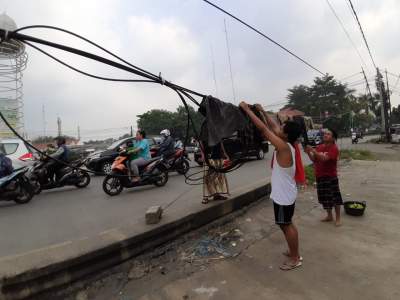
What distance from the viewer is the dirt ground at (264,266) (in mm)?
2799

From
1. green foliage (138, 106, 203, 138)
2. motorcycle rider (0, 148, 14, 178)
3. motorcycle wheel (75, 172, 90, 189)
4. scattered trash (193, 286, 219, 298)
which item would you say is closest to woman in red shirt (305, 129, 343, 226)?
scattered trash (193, 286, 219, 298)

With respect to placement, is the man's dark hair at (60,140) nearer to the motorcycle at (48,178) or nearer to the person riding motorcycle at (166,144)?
the motorcycle at (48,178)

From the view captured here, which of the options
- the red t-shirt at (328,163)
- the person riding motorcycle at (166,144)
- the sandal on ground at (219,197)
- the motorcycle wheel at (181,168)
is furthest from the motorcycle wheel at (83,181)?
the red t-shirt at (328,163)

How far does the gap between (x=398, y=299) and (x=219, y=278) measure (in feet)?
5.34

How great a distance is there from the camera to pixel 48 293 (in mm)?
2730

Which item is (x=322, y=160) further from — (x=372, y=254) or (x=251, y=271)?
(x=251, y=271)

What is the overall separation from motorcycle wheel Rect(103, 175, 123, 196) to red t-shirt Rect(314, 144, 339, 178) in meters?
5.06

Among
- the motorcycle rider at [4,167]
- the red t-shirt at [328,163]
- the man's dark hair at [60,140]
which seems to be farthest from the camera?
the man's dark hair at [60,140]

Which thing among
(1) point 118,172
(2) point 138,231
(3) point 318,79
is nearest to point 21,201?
(1) point 118,172

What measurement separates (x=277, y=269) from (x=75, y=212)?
174 inches

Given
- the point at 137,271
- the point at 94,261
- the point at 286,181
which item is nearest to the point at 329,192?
the point at 286,181

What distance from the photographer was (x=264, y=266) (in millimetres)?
3309

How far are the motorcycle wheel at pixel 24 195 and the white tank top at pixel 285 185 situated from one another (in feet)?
20.8

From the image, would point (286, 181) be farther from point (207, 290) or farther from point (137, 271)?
point (137, 271)
